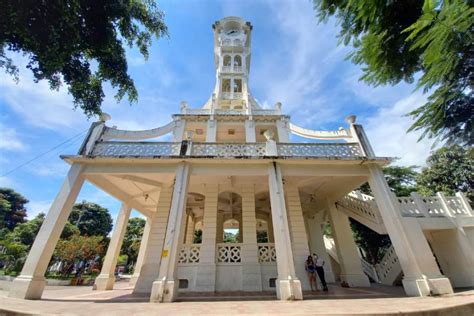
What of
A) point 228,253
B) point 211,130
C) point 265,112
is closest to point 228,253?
point 228,253

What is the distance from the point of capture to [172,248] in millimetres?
7254

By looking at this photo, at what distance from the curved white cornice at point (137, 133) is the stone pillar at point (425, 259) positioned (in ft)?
40.0

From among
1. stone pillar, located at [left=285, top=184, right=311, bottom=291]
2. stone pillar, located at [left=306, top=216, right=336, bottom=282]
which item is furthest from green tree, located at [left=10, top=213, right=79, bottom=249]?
stone pillar, located at [left=285, top=184, right=311, bottom=291]

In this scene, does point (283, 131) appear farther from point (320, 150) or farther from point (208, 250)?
point (208, 250)

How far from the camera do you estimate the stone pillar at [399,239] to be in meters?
7.08

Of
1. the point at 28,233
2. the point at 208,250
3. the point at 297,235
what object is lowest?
the point at 208,250

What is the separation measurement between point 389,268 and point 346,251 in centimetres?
296

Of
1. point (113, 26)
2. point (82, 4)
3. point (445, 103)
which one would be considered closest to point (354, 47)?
point (445, 103)

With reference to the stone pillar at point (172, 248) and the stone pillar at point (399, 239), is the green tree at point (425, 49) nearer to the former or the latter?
the stone pillar at point (399, 239)

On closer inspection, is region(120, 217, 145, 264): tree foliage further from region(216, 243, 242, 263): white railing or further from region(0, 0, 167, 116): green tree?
region(0, 0, 167, 116): green tree

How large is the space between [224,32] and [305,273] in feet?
68.1

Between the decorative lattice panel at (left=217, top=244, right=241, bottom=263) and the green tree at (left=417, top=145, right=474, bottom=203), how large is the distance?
50.5 ft

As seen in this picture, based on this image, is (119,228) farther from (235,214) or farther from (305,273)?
(305,273)

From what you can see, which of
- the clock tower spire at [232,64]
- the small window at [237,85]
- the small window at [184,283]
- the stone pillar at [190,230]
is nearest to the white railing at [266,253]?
the small window at [184,283]
